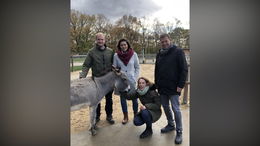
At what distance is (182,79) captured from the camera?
2031mm

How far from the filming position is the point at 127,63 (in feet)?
7.52

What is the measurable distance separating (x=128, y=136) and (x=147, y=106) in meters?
0.38

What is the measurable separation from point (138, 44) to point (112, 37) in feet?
0.97

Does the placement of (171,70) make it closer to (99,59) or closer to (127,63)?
(127,63)

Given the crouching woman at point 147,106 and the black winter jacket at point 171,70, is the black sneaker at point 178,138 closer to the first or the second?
the crouching woman at point 147,106

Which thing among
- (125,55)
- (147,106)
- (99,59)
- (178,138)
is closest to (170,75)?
(147,106)

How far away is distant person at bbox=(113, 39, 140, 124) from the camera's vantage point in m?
2.27

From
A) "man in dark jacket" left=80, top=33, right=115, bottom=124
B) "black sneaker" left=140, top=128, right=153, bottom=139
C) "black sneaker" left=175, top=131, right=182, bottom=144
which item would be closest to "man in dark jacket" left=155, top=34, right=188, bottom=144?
"black sneaker" left=175, top=131, right=182, bottom=144

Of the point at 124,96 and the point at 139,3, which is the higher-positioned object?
the point at 139,3

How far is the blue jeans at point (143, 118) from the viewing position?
2207mm

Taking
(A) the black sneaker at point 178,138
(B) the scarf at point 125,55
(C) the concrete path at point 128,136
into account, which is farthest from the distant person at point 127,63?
(A) the black sneaker at point 178,138
